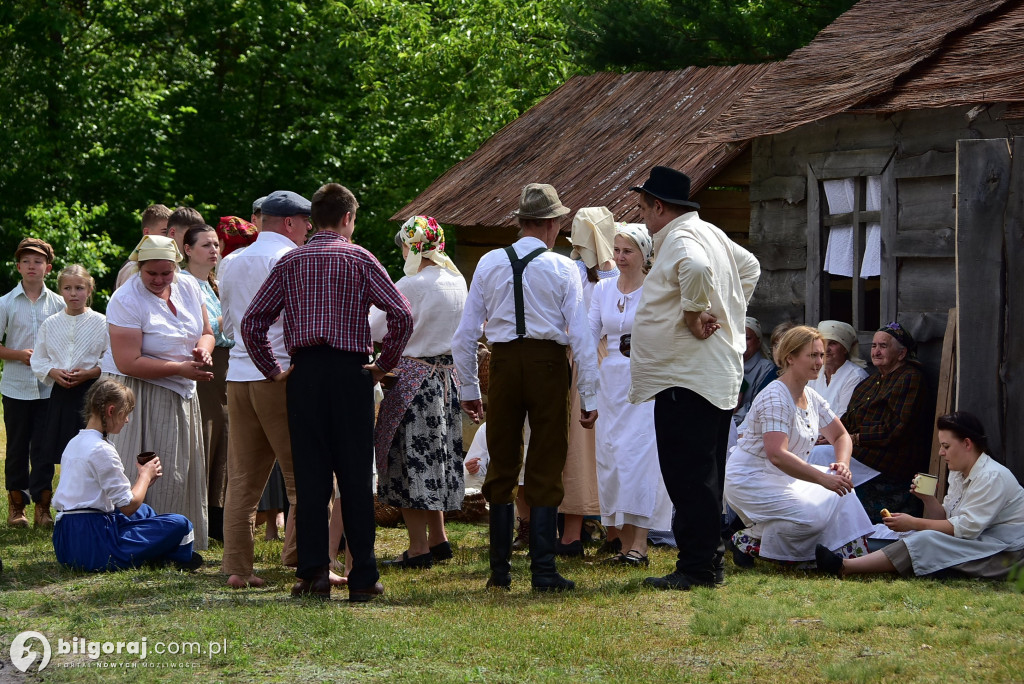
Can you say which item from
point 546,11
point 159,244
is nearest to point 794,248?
point 159,244

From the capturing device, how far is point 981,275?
22.6 ft

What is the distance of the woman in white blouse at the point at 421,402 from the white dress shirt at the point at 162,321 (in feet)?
3.58

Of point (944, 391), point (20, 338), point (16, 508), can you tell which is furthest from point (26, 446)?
point (944, 391)

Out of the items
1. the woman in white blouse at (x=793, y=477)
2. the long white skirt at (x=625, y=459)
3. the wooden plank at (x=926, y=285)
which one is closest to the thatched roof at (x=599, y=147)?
the wooden plank at (x=926, y=285)

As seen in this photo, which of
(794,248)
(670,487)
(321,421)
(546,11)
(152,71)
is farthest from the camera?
(152,71)

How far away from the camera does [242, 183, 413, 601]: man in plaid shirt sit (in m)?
5.59

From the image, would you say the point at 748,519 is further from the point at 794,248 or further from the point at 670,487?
the point at 794,248

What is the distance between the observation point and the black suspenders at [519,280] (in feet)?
19.9

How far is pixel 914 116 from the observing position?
866 centimetres

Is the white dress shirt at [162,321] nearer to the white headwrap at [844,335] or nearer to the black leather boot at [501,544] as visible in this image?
the black leather boot at [501,544]

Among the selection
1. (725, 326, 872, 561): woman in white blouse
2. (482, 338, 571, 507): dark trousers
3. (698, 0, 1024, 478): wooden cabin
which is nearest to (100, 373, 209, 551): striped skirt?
(482, 338, 571, 507): dark trousers

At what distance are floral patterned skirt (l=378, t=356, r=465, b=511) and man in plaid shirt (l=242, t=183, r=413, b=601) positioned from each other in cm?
114

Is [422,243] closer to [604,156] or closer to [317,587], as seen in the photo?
[317,587]

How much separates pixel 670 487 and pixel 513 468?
793 millimetres
